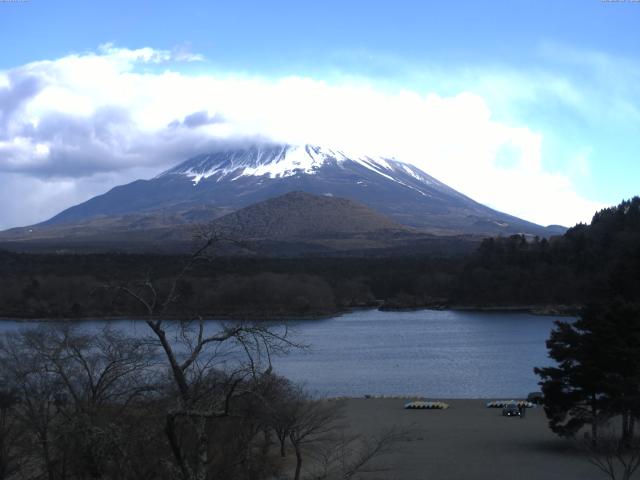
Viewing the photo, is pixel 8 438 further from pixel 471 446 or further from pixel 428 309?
pixel 428 309

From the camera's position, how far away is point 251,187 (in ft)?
579

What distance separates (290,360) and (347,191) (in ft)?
433

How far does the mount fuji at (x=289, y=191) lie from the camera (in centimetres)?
14675

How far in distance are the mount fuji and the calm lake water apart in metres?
82.9

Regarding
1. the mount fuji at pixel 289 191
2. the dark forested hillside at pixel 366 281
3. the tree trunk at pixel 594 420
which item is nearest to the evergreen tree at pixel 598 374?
the tree trunk at pixel 594 420

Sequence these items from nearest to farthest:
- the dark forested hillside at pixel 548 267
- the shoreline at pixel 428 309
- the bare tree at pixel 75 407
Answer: the bare tree at pixel 75 407 → the shoreline at pixel 428 309 → the dark forested hillside at pixel 548 267

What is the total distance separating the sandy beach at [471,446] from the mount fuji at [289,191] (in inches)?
4315

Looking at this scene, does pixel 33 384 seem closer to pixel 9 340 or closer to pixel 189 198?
pixel 9 340

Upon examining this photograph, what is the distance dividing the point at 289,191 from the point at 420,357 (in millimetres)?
129007

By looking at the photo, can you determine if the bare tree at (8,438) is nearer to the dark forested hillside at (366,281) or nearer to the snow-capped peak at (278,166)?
the dark forested hillside at (366,281)

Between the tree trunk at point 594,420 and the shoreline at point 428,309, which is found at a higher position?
the tree trunk at point 594,420

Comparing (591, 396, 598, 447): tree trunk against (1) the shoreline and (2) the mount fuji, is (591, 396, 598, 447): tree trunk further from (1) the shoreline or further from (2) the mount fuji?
(2) the mount fuji

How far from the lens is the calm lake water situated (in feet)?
91.8

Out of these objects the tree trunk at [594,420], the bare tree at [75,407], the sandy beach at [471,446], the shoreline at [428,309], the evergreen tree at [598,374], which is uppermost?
the bare tree at [75,407]
